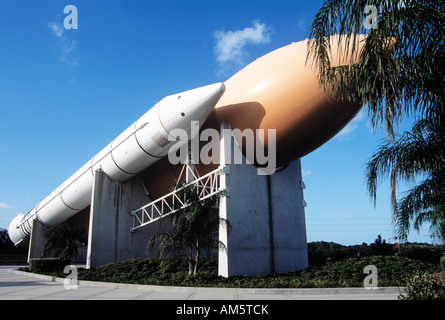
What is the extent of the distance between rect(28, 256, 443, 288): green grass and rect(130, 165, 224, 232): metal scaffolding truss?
2209mm

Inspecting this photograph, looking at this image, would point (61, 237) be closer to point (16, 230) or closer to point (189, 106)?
point (16, 230)

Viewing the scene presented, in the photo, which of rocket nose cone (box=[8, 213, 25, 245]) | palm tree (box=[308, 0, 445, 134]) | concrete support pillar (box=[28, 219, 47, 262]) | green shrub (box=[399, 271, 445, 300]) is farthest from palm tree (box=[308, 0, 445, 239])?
rocket nose cone (box=[8, 213, 25, 245])

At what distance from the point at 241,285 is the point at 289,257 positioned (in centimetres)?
637

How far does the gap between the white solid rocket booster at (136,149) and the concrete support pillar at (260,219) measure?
1776 mm

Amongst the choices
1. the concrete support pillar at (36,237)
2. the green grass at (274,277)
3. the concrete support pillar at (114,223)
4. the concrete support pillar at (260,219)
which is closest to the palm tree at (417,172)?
the green grass at (274,277)

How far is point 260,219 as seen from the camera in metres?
15.1

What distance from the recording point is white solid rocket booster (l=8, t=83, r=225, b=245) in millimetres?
14148

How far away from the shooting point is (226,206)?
1338cm

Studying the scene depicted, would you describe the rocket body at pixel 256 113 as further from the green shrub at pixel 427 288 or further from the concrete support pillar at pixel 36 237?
the concrete support pillar at pixel 36 237

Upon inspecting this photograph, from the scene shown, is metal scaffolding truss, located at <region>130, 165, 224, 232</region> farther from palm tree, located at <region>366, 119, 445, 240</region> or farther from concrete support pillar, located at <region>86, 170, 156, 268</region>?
palm tree, located at <region>366, 119, 445, 240</region>

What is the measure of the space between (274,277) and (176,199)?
5.51 m

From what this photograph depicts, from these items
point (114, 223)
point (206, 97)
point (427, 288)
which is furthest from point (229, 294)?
point (114, 223)

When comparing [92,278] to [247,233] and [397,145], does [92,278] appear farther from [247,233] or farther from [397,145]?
[397,145]

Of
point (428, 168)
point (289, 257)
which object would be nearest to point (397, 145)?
point (428, 168)
